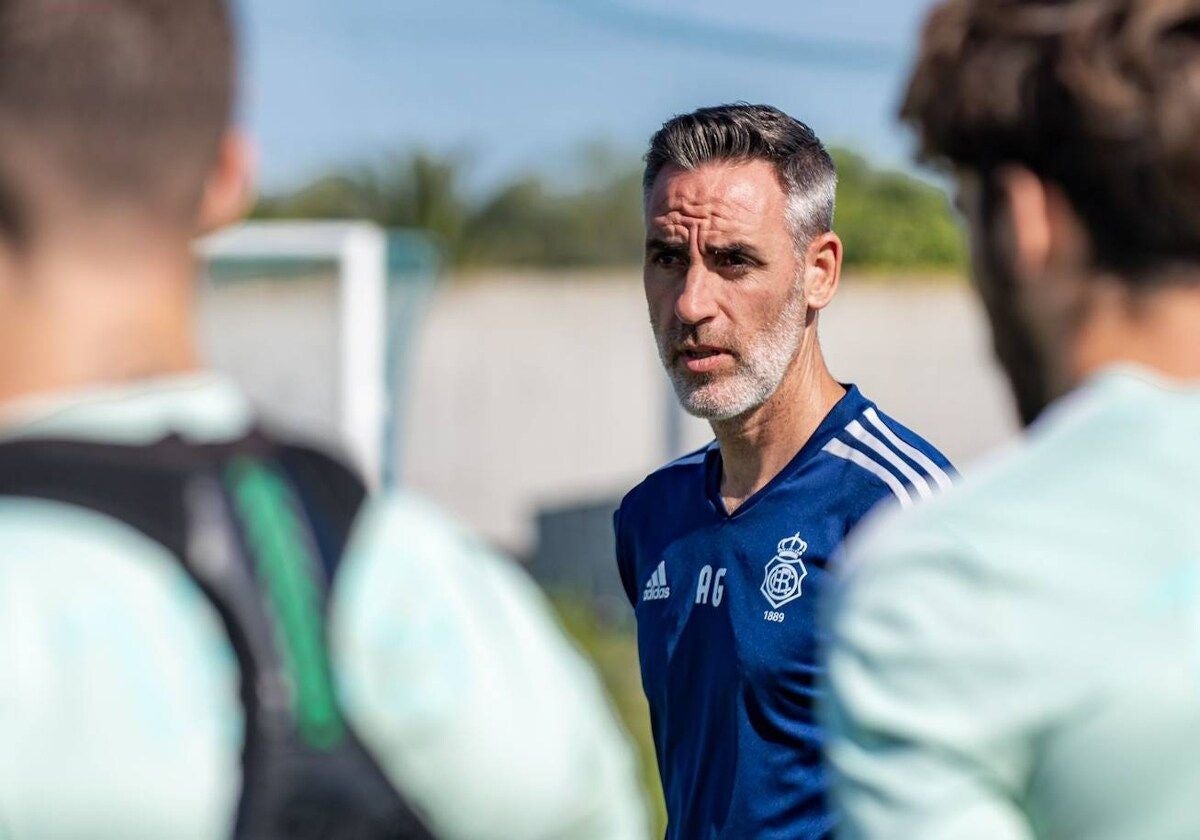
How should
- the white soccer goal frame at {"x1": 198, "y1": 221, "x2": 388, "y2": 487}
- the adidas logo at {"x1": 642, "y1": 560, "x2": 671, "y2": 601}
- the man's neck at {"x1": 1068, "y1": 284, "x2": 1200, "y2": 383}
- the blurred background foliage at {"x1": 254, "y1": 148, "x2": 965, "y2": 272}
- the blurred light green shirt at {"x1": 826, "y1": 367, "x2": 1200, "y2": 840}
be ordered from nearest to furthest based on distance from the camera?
the blurred light green shirt at {"x1": 826, "y1": 367, "x2": 1200, "y2": 840}
the man's neck at {"x1": 1068, "y1": 284, "x2": 1200, "y2": 383}
the adidas logo at {"x1": 642, "y1": 560, "x2": 671, "y2": 601}
the white soccer goal frame at {"x1": 198, "y1": 221, "x2": 388, "y2": 487}
the blurred background foliage at {"x1": 254, "y1": 148, "x2": 965, "y2": 272}

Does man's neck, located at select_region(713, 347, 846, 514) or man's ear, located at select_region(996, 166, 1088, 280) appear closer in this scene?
man's ear, located at select_region(996, 166, 1088, 280)

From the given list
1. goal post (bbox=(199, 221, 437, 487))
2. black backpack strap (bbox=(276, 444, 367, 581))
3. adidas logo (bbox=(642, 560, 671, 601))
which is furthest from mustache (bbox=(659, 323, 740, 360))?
goal post (bbox=(199, 221, 437, 487))

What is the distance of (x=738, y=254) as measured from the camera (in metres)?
3.67

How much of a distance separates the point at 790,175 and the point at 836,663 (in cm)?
237

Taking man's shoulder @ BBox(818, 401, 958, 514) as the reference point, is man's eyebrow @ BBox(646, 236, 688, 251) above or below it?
above

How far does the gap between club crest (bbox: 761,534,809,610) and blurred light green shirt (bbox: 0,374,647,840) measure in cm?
157

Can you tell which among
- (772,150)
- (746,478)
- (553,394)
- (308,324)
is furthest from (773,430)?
(553,394)

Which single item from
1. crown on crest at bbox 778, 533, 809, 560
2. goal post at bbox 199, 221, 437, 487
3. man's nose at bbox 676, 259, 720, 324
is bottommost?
goal post at bbox 199, 221, 437, 487

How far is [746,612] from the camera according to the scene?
329 centimetres

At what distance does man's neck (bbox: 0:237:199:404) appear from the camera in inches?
59.9

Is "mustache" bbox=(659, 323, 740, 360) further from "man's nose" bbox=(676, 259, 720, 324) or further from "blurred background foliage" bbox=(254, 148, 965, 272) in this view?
"blurred background foliage" bbox=(254, 148, 965, 272)

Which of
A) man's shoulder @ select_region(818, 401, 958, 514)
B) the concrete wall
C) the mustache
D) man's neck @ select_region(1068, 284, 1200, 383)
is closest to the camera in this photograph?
man's neck @ select_region(1068, 284, 1200, 383)

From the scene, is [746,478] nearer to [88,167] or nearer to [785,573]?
[785,573]

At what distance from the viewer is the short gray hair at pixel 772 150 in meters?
3.75
